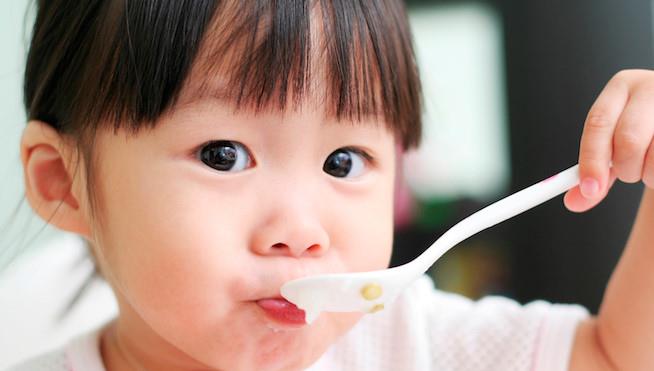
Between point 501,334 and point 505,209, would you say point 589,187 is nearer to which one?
point 505,209

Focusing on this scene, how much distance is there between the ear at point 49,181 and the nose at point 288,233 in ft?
0.69

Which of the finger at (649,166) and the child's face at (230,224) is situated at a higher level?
the finger at (649,166)

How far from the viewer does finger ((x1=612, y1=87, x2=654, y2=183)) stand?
1.97 ft

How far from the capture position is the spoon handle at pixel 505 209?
604 mm

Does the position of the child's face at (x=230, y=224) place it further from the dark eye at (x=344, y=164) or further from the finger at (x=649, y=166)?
the finger at (x=649, y=166)

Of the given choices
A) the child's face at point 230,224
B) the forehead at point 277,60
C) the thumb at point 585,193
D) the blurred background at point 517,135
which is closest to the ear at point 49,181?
the child's face at point 230,224

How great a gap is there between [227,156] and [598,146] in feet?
0.90

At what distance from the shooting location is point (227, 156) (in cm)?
62

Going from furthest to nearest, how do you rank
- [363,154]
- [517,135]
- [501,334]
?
[517,135] < [501,334] < [363,154]

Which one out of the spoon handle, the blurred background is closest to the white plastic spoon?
the spoon handle

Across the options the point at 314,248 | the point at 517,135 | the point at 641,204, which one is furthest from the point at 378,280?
the point at 517,135

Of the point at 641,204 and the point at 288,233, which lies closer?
the point at 288,233

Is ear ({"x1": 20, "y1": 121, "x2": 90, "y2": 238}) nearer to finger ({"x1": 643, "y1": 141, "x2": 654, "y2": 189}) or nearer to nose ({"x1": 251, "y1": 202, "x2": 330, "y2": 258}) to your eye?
nose ({"x1": 251, "y1": 202, "x2": 330, "y2": 258})

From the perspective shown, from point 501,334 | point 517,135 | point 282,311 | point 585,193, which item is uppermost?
point 585,193
